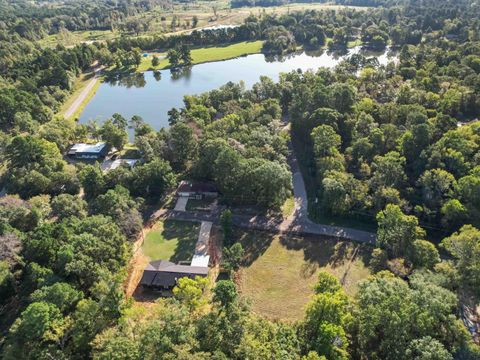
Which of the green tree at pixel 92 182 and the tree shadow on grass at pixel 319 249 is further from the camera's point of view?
the green tree at pixel 92 182

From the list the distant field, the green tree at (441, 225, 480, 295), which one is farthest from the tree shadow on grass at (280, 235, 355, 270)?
the distant field

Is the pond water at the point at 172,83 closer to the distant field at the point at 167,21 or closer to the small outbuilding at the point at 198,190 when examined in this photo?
the small outbuilding at the point at 198,190

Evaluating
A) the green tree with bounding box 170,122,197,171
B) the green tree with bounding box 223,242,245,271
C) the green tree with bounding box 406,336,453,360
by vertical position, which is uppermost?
the green tree with bounding box 406,336,453,360

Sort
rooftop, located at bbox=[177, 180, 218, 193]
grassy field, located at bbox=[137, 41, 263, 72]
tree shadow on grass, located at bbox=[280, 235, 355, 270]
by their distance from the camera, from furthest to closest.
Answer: grassy field, located at bbox=[137, 41, 263, 72] < rooftop, located at bbox=[177, 180, 218, 193] < tree shadow on grass, located at bbox=[280, 235, 355, 270]

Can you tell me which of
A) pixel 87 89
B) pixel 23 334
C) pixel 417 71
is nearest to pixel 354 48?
pixel 417 71

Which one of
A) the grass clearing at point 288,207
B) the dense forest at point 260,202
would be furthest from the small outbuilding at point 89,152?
the grass clearing at point 288,207

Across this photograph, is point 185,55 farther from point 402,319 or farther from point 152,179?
point 402,319

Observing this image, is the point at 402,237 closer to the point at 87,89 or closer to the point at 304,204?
the point at 304,204

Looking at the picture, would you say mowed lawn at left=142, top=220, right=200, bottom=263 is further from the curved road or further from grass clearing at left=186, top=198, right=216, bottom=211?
grass clearing at left=186, top=198, right=216, bottom=211
